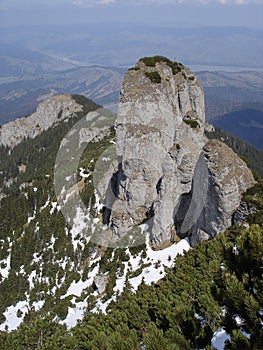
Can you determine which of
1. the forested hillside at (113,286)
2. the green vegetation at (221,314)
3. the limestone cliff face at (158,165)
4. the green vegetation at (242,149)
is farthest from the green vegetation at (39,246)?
the green vegetation at (242,149)

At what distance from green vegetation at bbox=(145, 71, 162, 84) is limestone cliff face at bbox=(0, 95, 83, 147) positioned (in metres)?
110

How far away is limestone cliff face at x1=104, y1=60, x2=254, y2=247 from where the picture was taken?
35062mm

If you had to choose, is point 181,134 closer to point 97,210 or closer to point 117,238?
point 117,238

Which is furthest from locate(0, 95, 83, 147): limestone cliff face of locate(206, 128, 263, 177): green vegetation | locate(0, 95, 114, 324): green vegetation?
locate(206, 128, 263, 177): green vegetation

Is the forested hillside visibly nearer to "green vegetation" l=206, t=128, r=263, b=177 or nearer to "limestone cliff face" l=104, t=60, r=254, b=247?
"limestone cliff face" l=104, t=60, r=254, b=247

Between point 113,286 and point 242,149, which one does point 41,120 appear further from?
point 113,286

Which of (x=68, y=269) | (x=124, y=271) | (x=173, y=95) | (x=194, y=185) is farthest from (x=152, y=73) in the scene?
(x=68, y=269)

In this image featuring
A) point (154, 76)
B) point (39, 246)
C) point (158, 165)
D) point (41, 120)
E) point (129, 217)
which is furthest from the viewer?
point (41, 120)

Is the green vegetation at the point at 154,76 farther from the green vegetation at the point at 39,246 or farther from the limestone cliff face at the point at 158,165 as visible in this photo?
the green vegetation at the point at 39,246

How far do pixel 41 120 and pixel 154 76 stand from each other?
127267 millimetres

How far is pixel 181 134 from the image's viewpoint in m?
42.8

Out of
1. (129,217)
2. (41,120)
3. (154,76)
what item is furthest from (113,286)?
(41,120)

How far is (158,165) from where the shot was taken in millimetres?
39781

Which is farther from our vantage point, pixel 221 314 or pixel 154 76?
pixel 154 76
